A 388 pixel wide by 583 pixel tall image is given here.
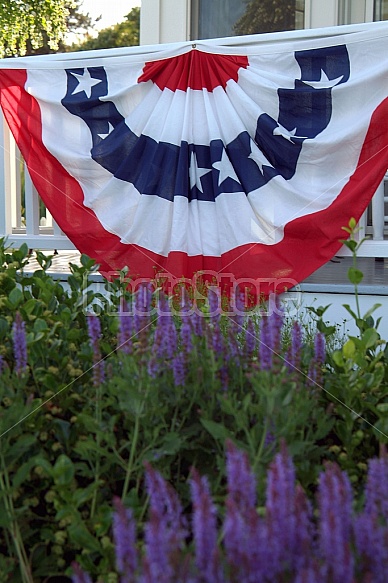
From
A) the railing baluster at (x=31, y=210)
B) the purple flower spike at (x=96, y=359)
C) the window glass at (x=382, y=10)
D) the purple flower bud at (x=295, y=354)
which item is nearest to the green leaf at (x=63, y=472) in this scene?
the purple flower spike at (x=96, y=359)

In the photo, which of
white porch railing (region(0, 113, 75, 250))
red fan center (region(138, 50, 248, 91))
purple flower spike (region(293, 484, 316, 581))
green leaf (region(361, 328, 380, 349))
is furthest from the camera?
white porch railing (region(0, 113, 75, 250))

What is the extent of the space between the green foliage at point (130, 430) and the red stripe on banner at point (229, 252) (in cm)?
223

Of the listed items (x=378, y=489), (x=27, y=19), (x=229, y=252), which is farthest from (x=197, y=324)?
(x=27, y=19)

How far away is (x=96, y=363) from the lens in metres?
1.72

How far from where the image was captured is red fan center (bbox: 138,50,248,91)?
442cm

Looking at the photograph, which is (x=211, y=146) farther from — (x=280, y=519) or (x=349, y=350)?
(x=280, y=519)

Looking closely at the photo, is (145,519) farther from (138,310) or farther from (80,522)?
(138,310)

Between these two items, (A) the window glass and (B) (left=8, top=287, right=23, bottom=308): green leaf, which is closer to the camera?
(B) (left=8, top=287, right=23, bottom=308): green leaf

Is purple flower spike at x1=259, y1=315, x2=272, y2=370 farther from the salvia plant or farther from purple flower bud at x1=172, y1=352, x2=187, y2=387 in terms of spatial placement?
the salvia plant

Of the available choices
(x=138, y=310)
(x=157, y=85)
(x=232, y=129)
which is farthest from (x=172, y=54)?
(x=138, y=310)

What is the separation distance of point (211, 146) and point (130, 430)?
301 centimetres

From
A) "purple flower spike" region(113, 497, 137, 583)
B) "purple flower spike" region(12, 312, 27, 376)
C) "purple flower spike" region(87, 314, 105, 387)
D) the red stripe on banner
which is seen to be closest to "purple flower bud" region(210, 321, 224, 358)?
"purple flower spike" region(87, 314, 105, 387)

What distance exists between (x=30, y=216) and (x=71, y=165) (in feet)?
1.73

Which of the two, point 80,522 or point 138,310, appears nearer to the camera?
point 80,522
